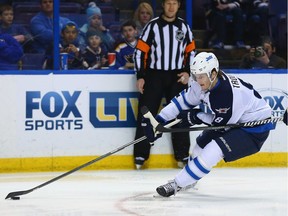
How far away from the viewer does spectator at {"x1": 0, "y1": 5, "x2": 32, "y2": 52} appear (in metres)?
7.26

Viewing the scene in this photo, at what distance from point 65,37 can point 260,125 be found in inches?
87.3

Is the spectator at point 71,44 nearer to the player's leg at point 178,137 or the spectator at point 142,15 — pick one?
the spectator at point 142,15

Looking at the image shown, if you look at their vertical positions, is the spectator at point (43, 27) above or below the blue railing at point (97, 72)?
above

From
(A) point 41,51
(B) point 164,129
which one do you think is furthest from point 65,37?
(B) point 164,129

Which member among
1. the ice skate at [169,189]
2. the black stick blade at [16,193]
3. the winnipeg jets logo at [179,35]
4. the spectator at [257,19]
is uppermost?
the spectator at [257,19]

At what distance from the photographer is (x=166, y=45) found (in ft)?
24.8

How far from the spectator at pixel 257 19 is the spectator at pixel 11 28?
6.18ft

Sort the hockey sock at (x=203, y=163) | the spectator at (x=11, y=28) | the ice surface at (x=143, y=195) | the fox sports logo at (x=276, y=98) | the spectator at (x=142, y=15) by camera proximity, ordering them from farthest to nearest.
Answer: the fox sports logo at (x=276, y=98)
the spectator at (x=142, y=15)
the spectator at (x=11, y=28)
the hockey sock at (x=203, y=163)
the ice surface at (x=143, y=195)

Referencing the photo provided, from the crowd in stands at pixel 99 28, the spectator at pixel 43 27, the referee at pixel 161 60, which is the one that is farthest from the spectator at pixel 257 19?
the spectator at pixel 43 27

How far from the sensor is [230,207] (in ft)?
18.8

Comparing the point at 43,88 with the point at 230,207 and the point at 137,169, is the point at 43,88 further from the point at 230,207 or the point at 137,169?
the point at 230,207

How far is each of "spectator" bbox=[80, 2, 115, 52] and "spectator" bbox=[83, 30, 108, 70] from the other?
0.03 meters

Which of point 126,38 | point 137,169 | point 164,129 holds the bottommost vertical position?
point 137,169

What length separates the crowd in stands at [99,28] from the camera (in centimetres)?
735
